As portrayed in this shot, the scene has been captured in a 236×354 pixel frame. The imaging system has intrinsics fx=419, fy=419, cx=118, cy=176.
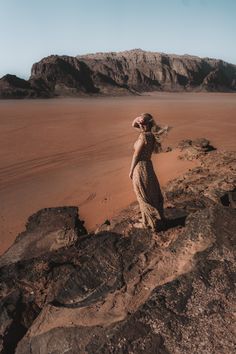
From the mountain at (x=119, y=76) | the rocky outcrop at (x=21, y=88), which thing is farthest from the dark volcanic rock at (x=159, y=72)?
the rocky outcrop at (x=21, y=88)

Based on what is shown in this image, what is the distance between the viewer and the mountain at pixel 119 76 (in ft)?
229

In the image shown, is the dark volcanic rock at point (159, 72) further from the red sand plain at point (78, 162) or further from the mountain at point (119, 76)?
the red sand plain at point (78, 162)

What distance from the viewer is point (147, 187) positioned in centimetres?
589

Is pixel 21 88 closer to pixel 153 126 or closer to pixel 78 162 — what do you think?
pixel 78 162

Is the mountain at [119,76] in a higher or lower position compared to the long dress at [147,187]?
lower

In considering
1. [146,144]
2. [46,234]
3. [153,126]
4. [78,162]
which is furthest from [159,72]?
[146,144]

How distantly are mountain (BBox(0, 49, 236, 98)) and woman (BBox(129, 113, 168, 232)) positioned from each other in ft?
194

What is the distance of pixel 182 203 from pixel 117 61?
86.5 meters

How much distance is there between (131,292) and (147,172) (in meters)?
1.73

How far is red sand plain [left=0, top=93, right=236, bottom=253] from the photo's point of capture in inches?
423

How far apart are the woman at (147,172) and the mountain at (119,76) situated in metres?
59.0

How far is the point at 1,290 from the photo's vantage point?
5734mm

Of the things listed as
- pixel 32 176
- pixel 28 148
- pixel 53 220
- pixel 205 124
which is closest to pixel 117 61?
pixel 205 124

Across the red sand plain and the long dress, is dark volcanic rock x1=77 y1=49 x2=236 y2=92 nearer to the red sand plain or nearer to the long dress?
the red sand plain
